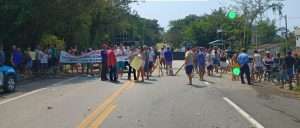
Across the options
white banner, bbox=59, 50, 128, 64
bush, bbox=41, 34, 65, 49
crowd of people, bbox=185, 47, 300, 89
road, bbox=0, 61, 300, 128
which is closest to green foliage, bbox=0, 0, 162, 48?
bush, bbox=41, 34, 65, 49

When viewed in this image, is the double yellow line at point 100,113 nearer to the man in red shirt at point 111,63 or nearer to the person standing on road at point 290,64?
the man in red shirt at point 111,63

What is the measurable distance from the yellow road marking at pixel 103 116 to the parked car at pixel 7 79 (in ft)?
21.6

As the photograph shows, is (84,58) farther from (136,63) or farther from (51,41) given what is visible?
(136,63)

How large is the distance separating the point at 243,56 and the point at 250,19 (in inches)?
1205

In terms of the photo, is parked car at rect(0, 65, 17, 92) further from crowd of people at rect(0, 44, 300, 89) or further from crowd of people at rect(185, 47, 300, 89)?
crowd of people at rect(185, 47, 300, 89)

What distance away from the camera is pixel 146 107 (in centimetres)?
1564

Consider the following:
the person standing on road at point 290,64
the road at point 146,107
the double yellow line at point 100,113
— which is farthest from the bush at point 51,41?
the double yellow line at point 100,113

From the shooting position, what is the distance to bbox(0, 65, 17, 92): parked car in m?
20.8

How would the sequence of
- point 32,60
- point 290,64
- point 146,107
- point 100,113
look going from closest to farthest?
1. point 100,113
2. point 146,107
3. point 290,64
4. point 32,60

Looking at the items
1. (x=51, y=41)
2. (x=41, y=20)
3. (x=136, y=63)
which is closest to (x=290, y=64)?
(x=136, y=63)

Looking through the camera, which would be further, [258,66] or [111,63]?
[258,66]

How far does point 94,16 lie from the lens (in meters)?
52.4

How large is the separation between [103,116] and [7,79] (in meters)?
8.54

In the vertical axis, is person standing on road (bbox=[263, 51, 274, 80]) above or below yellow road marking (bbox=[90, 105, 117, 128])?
above
